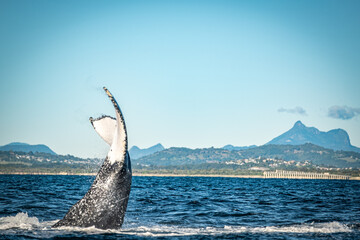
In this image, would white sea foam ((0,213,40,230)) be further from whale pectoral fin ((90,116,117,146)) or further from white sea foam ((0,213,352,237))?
whale pectoral fin ((90,116,117,146))

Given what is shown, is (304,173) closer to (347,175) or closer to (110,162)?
(347,175)

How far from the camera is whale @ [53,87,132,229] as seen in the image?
8.09 meters

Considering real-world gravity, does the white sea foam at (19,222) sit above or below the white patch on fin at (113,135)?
below

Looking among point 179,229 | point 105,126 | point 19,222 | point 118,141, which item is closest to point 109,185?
point 118,141

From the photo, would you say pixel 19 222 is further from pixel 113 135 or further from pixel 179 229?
pixel 113 135

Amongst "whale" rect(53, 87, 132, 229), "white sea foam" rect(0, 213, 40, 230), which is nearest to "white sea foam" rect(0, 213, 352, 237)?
"white sea foam" rect(0, 213, 40, 230)

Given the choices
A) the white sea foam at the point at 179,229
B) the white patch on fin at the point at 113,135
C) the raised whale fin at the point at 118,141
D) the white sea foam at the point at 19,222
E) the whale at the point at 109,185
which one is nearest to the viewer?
the raised whale fin at the point at 118,141

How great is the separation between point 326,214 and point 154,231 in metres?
8.38

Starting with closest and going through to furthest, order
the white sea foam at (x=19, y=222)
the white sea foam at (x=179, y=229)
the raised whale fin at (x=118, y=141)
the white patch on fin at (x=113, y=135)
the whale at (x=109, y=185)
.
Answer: the raised whale fin at (x=118, y=141)
the white patch on fin at (x=113, y=135)
the whale at (x=109, y=185)
the white sea foam at (x=179, y=229)
the white sea foam at (x=19, y=222)

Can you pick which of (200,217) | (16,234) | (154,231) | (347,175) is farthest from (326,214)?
(347,175)

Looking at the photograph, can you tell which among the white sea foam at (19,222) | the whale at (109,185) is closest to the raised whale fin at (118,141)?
the whale at (109,185)

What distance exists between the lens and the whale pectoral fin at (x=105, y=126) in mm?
8148

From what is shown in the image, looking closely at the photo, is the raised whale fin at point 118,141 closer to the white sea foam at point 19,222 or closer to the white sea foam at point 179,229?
the white sea foam at point 179,229

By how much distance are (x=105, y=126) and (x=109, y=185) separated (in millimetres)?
1262
